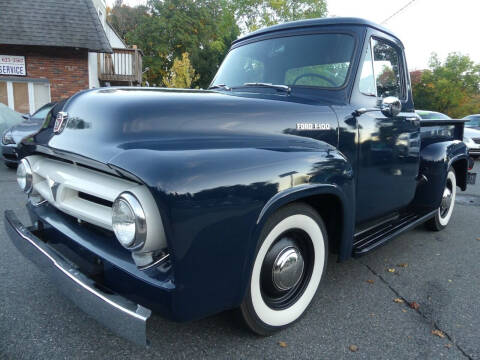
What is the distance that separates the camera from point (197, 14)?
33188 mm

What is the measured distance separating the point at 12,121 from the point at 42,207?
8289 mm

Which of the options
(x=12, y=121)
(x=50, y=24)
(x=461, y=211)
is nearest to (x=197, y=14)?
(x=50, y=24)

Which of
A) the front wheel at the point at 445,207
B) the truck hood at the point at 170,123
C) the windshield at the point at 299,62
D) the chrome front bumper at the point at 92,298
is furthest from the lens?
the front wheel at the point at 445,207

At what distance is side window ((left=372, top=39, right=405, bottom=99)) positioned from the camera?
118 inches

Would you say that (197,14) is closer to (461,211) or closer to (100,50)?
(100,50)

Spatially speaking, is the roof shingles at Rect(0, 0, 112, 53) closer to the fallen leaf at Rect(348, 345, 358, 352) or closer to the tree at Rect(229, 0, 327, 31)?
the fallen leaf at Rect(348, 345, 358, 352)

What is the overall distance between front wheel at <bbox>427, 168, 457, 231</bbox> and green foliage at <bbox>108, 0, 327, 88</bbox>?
964 inches

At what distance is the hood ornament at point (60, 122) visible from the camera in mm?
2221

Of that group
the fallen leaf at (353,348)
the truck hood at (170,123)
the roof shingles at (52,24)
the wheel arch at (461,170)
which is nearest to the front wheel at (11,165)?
the truck hood at (170,123)

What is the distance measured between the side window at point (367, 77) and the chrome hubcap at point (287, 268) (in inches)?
56.0

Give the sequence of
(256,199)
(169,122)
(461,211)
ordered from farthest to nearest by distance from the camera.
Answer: (461,211)
(169,122)
(256,199)

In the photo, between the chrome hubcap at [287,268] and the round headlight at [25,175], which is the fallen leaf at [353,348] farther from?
the round headlight at [25,175]

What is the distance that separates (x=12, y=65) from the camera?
13.1m

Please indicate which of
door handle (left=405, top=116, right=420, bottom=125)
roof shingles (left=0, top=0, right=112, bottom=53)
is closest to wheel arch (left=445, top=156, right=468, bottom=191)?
door handle (left=405, top=116, right=420, bottom=125)
